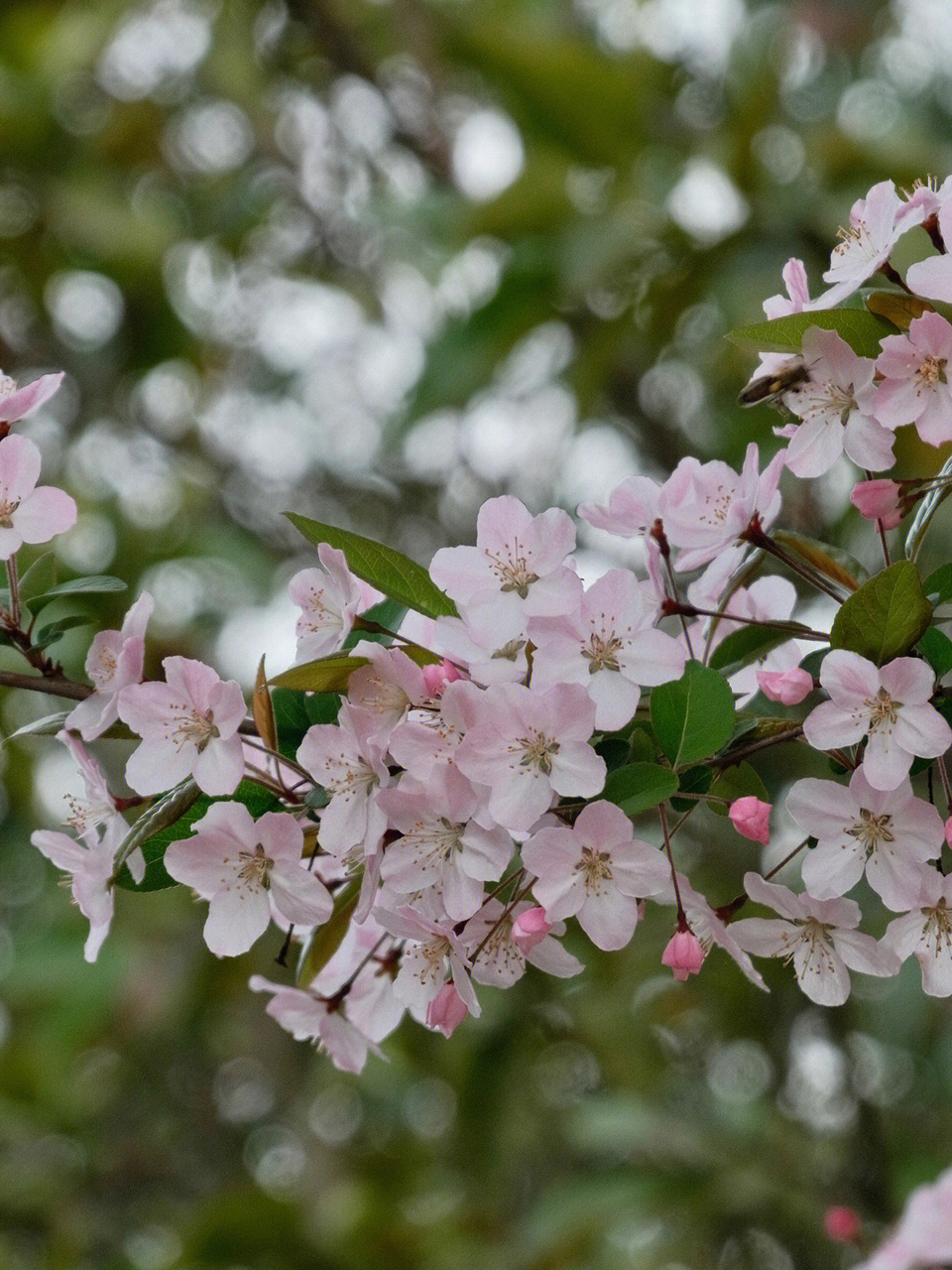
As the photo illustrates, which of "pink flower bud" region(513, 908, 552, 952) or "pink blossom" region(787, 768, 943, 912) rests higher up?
"pink blossom" region(787, 768, 943, 912)

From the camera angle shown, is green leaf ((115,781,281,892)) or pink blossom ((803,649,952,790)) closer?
pink blossom ((803,649,952,790))

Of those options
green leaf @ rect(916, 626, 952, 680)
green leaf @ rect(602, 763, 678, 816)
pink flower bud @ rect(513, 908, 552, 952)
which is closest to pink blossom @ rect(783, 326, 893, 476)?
green leaf @ rect(916, 626, 952, 680)

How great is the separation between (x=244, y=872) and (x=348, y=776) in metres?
0.11

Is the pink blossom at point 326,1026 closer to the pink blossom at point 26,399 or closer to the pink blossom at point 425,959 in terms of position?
the pink blossom at point 425,959

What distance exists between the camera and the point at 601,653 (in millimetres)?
831

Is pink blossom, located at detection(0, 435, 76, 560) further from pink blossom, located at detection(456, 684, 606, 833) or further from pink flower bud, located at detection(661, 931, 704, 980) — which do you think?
pink flower bud, located at detection(661, 931, 704, 980)

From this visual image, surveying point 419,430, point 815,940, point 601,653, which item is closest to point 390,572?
point 601,653

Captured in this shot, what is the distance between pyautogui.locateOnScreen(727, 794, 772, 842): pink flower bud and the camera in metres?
0.85

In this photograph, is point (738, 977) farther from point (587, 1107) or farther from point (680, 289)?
point (680, 289)

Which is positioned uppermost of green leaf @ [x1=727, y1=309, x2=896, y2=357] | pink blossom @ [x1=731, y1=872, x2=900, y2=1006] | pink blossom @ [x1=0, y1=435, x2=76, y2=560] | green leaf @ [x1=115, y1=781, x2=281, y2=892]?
green leaf @ [x1=727, y1=309, x2=896, y2=357]

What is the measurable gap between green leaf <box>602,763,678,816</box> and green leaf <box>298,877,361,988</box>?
203 millimetres

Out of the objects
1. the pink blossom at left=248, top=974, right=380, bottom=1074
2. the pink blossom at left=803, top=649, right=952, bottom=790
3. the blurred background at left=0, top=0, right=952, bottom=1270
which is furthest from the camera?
the blurred background at left=0, top=0, right=952, bottom=1270

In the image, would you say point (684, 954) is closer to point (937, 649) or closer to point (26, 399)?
point (937, 649)

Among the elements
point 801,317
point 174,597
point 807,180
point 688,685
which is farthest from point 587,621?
point 174,597
